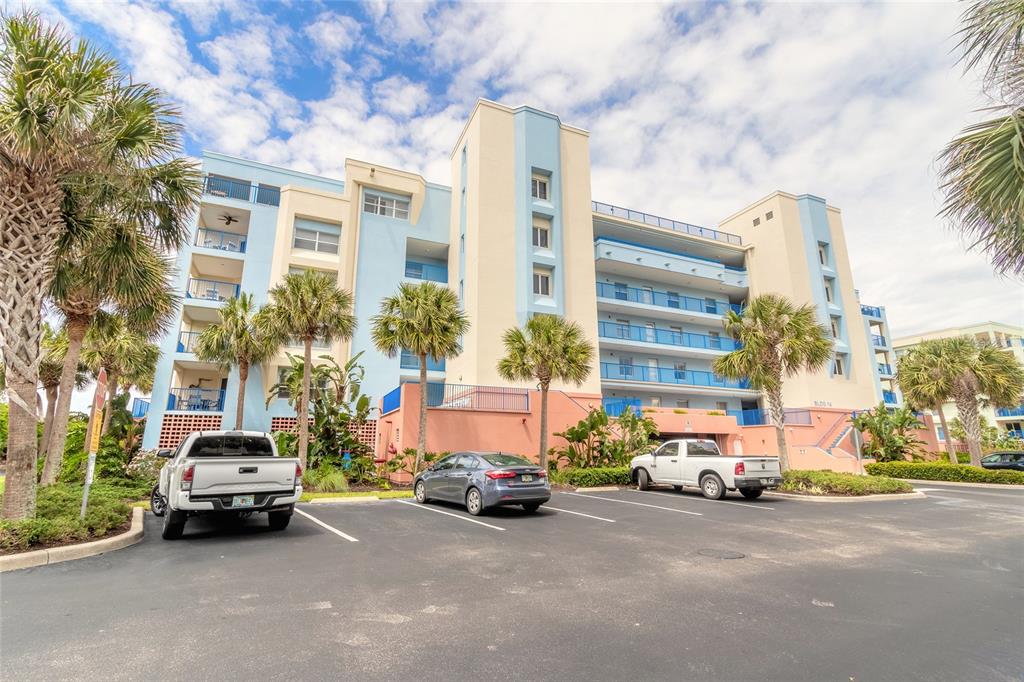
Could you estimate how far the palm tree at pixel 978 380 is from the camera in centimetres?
2423

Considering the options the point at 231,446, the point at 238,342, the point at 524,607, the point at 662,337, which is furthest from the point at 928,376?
the point at 238,342

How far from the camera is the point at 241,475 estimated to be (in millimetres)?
8273

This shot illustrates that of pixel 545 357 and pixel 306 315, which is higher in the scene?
pixel 306 315

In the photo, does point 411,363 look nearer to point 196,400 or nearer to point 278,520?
point 196,400

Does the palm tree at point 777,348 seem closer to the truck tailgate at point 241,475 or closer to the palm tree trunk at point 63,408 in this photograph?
the truck tailgate at point 241,475

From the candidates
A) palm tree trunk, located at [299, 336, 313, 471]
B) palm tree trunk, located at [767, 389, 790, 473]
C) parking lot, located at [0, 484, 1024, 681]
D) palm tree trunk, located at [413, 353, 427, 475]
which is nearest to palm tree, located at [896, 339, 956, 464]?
palm tree trunk, located at [767, 389, 790, 473]

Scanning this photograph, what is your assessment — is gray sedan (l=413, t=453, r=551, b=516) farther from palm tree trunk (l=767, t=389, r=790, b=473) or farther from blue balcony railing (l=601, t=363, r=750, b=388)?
blue balcony railing (l=601, t=363, r=750, b=388)

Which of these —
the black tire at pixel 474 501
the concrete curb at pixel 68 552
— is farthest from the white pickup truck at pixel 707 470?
the concrete curb at pixel 68 552

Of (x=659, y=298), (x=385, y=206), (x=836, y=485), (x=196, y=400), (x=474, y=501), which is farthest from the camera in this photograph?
(x=659, y=298)

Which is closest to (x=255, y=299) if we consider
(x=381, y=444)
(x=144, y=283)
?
(x=381, y=444)

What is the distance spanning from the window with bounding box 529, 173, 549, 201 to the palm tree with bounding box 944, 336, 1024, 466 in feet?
76.4

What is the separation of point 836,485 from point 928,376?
1610 cm

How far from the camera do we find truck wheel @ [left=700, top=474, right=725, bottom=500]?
47.8 ft

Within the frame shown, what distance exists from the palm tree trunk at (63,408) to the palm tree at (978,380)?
3613 cm
